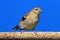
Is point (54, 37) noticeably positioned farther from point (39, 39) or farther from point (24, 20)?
point (24, 20)

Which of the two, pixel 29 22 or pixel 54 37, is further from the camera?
pixel 29 22

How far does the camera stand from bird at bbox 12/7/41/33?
100 cm

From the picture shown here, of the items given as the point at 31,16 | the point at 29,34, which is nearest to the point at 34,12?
the point at 31,16

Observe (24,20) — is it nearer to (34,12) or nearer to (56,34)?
(34,12)

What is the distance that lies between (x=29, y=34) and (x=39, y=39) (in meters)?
0.04

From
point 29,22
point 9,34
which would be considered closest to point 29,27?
point 29,22

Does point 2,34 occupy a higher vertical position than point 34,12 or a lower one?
lower

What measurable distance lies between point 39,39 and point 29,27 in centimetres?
35

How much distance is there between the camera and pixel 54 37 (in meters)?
0.65

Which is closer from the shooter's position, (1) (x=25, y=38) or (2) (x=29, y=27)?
(1) (x=25, y=38)

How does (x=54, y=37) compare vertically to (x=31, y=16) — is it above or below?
below

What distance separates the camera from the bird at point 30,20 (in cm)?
100

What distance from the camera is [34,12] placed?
41.2 inches

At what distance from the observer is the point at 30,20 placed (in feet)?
3.29
